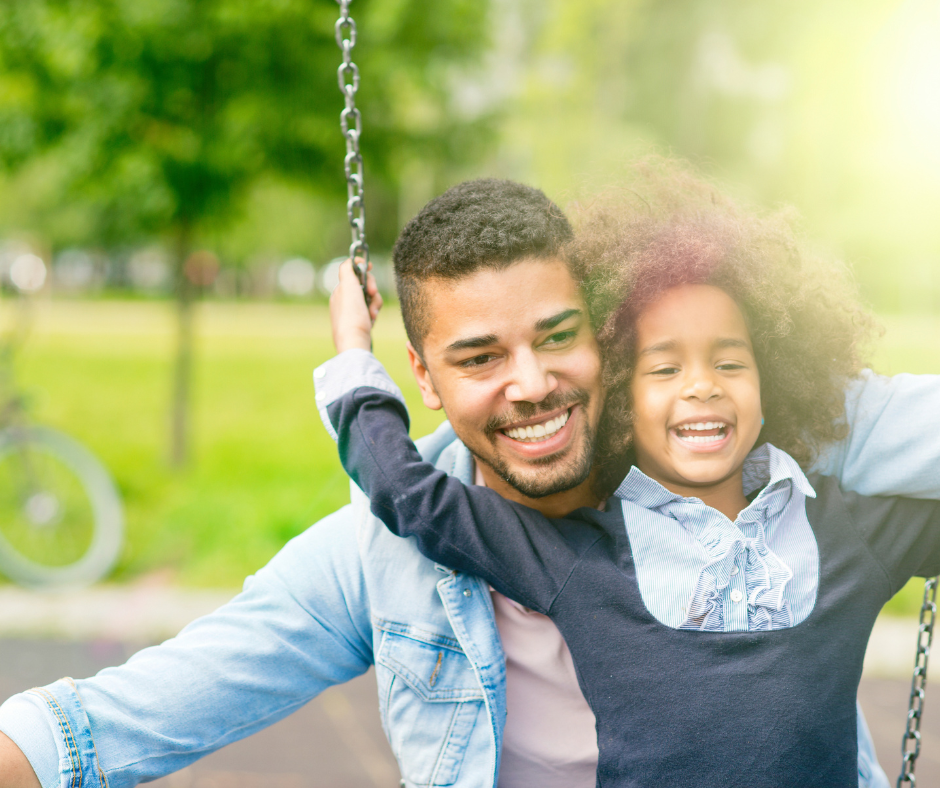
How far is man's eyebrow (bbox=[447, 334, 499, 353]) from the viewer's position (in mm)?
1664

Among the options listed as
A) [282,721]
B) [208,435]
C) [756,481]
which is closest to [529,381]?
[756,481]

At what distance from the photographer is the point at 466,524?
62.0 inches

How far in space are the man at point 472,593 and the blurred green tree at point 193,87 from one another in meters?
3.89

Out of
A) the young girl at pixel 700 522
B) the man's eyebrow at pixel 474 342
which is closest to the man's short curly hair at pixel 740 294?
the young girl at pixel 700 522

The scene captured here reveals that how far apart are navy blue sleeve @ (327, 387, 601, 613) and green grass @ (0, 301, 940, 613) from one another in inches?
37.3

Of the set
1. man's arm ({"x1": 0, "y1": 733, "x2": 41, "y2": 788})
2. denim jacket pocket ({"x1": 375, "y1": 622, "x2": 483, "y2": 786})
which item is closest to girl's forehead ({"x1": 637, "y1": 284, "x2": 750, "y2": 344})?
denim jacket pocket ({"x1": 375, "y1": 622, "x2": 483, "y2": 786})

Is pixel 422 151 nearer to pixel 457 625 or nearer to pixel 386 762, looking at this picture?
pixel 386 762

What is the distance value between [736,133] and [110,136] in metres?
17.7

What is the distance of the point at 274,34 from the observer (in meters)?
5.15

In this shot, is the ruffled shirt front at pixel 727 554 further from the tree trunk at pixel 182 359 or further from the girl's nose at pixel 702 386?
the tree trunk at pixel 182 359

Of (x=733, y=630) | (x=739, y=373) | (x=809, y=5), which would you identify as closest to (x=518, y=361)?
(x=739, y=373)

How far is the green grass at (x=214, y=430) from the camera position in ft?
16.4

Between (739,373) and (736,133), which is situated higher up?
(736,133)

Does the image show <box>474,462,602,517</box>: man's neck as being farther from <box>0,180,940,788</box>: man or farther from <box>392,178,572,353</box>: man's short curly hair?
<box>392,178,572,353</box>: man's short curly hair
